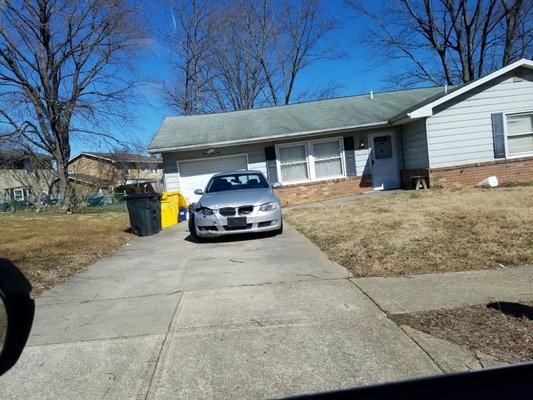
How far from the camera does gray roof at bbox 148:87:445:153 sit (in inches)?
588

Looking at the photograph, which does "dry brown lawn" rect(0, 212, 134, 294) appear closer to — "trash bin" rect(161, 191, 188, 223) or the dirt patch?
"trash bin" rect(161, 191, 188, 223)

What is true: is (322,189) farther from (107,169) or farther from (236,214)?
(107,169)

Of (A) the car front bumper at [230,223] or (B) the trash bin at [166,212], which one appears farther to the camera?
(B) the trash bin at [166,212]

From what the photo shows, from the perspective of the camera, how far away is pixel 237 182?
386 inches

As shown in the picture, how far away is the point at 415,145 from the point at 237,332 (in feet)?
42.8

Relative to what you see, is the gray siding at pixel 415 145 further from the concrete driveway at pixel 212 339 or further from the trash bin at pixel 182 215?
the concrete driveway at pixel 212 339

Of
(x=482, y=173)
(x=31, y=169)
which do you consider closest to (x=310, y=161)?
(x=482, y=173)

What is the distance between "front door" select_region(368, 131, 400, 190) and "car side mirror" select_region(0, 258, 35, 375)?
50.4 ft

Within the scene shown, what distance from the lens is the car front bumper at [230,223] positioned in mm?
7930

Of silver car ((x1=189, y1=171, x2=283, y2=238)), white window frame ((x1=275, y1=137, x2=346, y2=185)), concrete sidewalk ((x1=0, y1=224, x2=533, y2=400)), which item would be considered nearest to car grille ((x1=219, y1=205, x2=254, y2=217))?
silver car ((x1=189, y1=171, x2=283, y2=238))

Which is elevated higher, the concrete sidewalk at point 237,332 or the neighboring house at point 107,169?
→ the neighboring house at point 107,169

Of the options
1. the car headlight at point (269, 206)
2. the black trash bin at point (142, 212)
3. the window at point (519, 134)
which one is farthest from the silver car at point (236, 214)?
the window at point (519, 134)

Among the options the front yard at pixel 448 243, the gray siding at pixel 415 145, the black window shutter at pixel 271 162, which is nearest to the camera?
the front yard at pixel 448 243

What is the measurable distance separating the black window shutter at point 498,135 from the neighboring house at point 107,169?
33.4m
